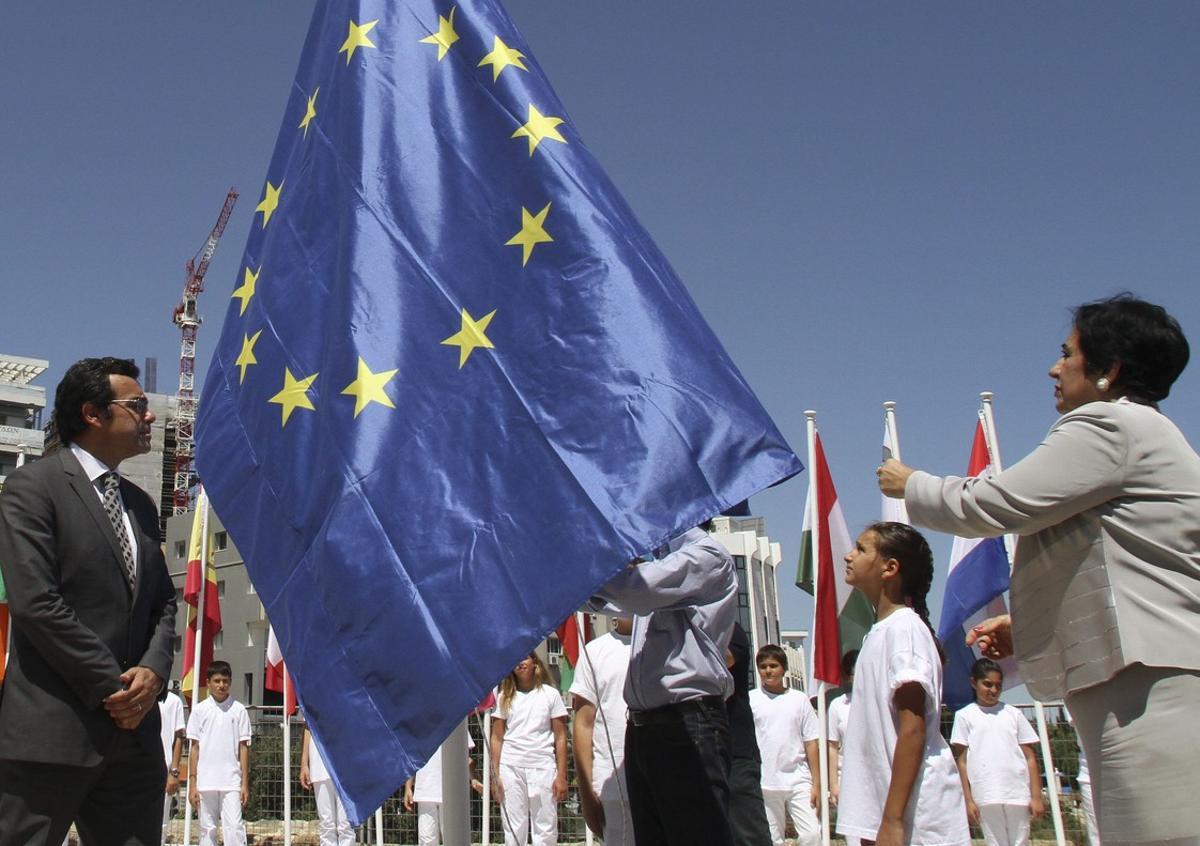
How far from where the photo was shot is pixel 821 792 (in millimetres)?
11422

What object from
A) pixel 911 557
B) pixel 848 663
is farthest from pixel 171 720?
pixel 911 557

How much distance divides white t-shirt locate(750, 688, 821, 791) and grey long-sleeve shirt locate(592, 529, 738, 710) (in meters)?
7.24

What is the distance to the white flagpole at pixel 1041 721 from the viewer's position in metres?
11.4

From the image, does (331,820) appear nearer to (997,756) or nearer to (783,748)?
(783,748)

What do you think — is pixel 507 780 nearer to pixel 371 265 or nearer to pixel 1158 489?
pixel 371 265

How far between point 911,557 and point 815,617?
8.35 m

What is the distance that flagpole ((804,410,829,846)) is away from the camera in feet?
36.7

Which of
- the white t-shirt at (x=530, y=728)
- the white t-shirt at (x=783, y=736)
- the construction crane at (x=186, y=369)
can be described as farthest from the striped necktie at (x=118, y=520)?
the construction crane at (x=186, y=369)

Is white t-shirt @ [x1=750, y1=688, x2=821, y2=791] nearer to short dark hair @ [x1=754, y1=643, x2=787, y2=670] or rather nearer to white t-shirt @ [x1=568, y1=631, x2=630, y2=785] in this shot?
short dark hair @ [x1=754, y1=643, x2=787, y2=670]

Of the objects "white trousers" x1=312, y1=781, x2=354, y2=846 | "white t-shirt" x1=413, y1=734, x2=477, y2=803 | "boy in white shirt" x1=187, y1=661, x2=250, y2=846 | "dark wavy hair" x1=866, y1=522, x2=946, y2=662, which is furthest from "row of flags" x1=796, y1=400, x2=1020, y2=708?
"dark wavy hair" x1=866, y1=522, x2=946, y2=662

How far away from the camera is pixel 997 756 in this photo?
10.5 meters

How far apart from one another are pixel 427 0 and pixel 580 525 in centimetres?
236

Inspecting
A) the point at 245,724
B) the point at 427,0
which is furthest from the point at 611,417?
the point at 245,724

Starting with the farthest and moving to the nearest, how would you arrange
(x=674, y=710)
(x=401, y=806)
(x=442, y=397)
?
(x=401, y=806), (x=674, y=710), (x=442, y=397)
